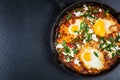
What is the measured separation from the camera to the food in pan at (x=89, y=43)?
3.30 meters

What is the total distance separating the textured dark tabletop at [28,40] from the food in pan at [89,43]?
12 centimetres

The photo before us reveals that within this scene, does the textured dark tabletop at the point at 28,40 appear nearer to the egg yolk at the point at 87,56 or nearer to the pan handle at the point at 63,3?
the pan handle at the point at 63,3

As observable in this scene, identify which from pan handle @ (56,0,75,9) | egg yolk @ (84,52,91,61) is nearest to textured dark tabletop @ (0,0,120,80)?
pan handle @ (56,0,75,9)

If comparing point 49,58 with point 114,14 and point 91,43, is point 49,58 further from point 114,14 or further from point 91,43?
point 114,14

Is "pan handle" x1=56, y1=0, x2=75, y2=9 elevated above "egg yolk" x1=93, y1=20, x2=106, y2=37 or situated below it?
above

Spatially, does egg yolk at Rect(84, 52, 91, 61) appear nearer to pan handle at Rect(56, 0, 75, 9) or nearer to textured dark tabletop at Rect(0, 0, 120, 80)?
textured dark tabletop at Rect(0, 0, 120, 80)

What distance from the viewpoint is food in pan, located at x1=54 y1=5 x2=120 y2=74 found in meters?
3.30

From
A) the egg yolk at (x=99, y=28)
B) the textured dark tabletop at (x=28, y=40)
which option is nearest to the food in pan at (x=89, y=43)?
the egg yolk at (x=99, y=28)

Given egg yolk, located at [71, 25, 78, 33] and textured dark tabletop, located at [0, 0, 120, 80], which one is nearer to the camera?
egg yolk, located at [71, 25, 78, 33]

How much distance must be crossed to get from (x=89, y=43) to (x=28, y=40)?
1.44ft

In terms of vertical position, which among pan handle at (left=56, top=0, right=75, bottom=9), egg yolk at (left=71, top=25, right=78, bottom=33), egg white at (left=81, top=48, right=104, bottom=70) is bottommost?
egg white at (left=81, top=48, right=104, bottom=70)

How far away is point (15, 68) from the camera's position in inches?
136


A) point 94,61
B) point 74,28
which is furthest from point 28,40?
point 94,61

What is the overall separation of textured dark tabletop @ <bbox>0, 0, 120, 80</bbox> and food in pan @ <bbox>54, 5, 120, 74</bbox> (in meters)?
0.12
